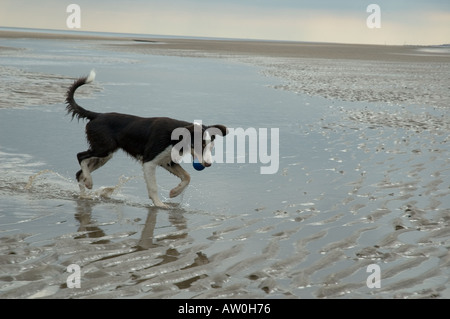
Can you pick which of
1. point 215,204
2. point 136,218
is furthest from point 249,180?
A: point 136,218

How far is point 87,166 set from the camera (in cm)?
952

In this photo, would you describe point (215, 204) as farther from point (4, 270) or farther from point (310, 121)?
point (310, 121)

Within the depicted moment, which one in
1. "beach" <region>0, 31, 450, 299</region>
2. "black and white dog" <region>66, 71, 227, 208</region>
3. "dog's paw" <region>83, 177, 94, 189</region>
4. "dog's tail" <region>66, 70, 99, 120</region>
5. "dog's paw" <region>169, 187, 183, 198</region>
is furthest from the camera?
"dog's tail" <region>66, 70, 99, 120</region>

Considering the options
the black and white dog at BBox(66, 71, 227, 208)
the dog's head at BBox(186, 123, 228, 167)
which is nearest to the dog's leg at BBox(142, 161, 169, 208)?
the black and white dog at BBox(66, 71, 227, 208)

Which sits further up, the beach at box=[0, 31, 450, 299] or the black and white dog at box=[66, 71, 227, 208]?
the black and white dog at box=[66, 71, 227, 208]

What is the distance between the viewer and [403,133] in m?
15.2

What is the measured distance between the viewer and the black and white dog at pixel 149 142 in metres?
8.62

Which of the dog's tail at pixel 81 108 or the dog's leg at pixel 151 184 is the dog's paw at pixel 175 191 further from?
the dog's tail at pixel 81 108

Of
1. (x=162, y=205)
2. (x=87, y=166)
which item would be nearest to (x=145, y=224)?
(x=162, y=205)

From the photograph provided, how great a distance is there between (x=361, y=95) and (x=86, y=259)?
21.3m

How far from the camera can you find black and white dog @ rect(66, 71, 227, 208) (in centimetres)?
862

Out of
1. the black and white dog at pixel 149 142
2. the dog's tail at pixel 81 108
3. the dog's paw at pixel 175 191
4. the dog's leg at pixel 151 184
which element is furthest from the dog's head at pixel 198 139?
the dog's tail at pixel 81 108

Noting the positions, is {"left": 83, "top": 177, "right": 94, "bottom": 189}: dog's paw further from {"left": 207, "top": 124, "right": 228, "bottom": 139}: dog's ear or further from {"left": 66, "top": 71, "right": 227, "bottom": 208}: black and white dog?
{"left": 207, "top": 124, "right": 228, "bottom": 139}: dog's ear
